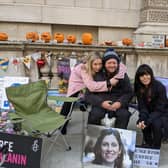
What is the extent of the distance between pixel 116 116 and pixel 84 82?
2.07ft

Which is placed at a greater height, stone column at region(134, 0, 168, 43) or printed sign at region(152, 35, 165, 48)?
stone column at region(134, 0, 168, 43)

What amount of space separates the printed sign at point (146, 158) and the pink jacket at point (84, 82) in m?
0.93

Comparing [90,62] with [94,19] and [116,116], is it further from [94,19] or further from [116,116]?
[94,19]

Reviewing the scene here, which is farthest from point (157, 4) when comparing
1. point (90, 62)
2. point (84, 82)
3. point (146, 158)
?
point (146, 158)

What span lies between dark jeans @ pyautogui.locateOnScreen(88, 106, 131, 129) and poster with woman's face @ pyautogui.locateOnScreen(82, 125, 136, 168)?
0.31 m

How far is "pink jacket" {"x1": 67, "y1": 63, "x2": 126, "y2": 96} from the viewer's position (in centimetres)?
409

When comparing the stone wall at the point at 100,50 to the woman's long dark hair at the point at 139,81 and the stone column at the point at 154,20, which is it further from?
the woman's long dark hair at the point at 139,81

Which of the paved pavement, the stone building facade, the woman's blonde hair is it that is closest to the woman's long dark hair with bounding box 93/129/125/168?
the paved pavement

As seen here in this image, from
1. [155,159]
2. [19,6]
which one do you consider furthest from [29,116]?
[19,6]

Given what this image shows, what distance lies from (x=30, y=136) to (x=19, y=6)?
5374 mm

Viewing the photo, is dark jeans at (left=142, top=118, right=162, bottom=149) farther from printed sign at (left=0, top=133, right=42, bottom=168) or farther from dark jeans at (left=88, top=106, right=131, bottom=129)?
printed sign at (left=0, top=133, right=42, bottom=168)

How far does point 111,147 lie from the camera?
11.6 feet

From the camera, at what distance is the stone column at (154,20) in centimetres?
757

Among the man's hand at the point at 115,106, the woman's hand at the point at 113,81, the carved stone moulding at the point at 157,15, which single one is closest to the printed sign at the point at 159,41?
the carved stone moulding at the point at 157,15
